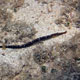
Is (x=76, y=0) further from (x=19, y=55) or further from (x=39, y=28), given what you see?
(x=19, y=55)

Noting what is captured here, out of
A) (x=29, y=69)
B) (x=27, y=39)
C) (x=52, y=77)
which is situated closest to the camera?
(x=52, y=77)

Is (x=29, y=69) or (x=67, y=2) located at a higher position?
(x=67, y=2)

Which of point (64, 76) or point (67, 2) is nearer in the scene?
point (64, 76)

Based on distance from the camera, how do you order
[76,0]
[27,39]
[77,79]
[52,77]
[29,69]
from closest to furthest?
1. [77,79]
2. [52,77]
3. [29,69]
4. [27,39]
5. [76,0]

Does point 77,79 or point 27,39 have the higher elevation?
point 27,39

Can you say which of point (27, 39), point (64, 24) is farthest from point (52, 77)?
point (64, 24)

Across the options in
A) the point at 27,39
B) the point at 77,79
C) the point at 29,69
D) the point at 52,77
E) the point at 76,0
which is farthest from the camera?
the point at 76,0

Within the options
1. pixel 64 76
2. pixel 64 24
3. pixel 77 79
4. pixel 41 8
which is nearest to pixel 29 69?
pixel 64 76

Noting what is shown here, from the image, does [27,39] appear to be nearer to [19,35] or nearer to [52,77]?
[19,35]

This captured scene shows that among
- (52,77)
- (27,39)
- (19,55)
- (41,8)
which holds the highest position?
(41,8)
